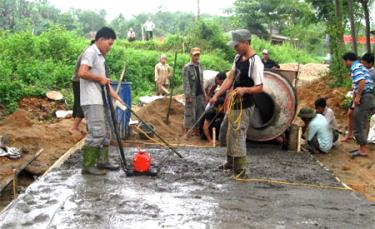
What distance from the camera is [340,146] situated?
33.4 feet

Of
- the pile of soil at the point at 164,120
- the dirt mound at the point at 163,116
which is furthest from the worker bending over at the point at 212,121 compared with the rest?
the dirt mound at the point at 163,116

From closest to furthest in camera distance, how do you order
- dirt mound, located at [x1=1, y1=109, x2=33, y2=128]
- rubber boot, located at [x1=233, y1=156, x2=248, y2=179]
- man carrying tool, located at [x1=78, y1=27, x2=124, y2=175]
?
man carrying tool, located at [x1=78, y1=27, x2=124, y2=175], rubber boot, located at [x1=233, y1=156, x2=248, y2=179], dirt mound, located at [x1=1, y1=109, x2=33, y2=128]

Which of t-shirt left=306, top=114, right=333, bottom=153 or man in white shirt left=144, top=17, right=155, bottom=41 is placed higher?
man in white shirt left=144, top=17, right=155, bottom=41

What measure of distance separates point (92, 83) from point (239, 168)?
2.19m

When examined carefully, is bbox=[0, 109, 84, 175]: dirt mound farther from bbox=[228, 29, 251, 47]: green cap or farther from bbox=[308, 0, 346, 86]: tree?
bbox=[308, 0, 346, 86]: tree

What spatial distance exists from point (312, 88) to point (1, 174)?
1227cm

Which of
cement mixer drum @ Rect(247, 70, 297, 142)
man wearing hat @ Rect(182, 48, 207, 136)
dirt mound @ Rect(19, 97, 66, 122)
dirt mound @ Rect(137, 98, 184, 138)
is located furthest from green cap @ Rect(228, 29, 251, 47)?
dirt mound @ Rect(19, 97, 66, 122)

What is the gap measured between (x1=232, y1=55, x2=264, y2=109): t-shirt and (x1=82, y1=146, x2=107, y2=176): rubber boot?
1.90 meters

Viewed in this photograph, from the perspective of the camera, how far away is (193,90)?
1086 cm

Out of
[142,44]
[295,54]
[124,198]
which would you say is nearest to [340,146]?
[124,198]

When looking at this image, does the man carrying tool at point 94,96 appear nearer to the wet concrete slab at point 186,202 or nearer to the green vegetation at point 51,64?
the wet concrete slab at point 186,202

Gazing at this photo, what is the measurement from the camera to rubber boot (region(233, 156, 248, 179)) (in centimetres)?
666

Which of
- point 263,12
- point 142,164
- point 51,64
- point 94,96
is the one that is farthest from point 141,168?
point 263,12

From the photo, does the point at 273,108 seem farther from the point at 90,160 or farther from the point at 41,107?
the point at 41,107
